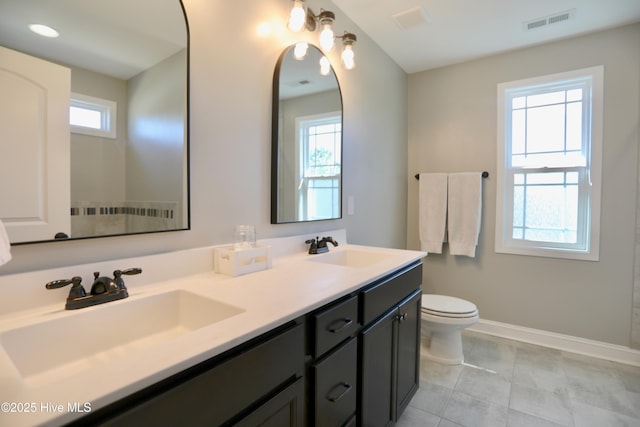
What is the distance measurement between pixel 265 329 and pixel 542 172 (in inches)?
109

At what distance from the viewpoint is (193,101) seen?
1.25 m

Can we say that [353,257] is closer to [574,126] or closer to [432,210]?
[432,210]

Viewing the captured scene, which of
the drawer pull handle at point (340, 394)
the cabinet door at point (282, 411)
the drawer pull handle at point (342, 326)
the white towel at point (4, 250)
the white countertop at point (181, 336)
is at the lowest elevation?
the drawer pull handle at point (340, 394)

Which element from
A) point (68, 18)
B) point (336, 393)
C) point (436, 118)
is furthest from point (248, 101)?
point (436, 118)

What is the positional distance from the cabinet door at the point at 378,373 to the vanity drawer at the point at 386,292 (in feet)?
0.15

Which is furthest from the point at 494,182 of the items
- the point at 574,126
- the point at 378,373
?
the point at 378,373

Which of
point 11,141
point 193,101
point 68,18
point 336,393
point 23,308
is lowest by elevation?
point 336,393

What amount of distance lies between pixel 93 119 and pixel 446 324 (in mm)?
2221

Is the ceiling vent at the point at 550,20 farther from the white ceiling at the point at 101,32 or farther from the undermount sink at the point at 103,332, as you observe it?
the undermount sink at the point at 103,332

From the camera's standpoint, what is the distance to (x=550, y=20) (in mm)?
2189

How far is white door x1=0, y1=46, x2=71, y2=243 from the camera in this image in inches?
32.3

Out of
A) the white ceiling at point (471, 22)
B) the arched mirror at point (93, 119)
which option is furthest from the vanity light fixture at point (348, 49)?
the arched mirror at point (93, 119)

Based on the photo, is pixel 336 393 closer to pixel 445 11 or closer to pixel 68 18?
pixel 68 18

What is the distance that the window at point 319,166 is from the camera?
1835 mm
